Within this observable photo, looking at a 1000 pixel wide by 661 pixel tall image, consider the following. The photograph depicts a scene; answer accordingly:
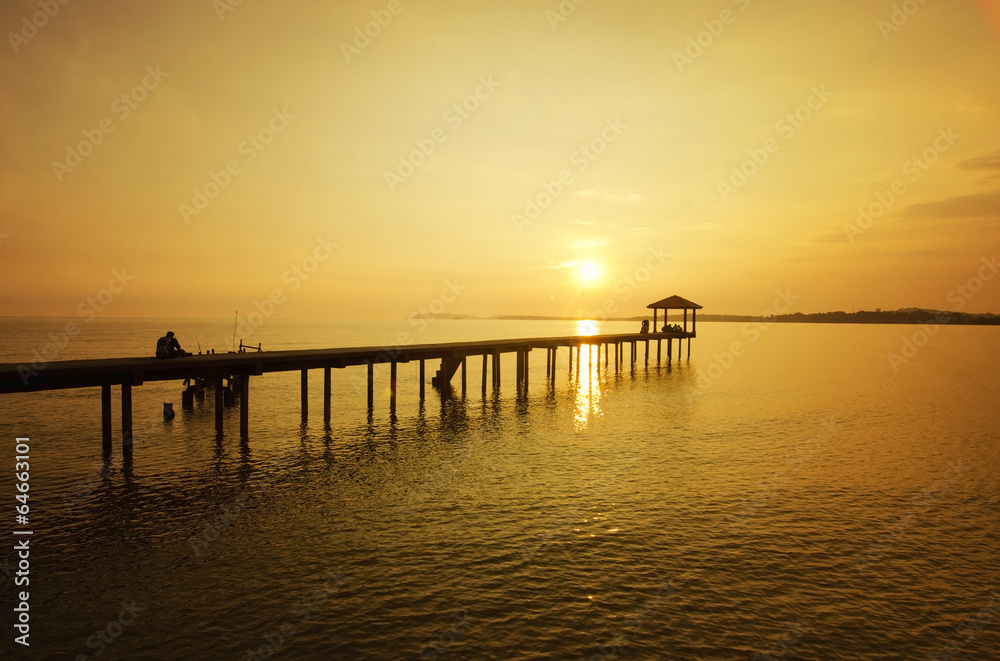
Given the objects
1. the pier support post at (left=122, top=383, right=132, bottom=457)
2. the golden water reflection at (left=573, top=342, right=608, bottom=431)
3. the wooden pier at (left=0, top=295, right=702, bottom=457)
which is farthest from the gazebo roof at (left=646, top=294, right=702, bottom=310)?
the pier support post at (left=122, top=383, right=132, bottom=457)

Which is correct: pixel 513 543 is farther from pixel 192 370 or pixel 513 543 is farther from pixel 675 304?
pixel 675 304

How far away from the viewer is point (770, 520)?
12.0m

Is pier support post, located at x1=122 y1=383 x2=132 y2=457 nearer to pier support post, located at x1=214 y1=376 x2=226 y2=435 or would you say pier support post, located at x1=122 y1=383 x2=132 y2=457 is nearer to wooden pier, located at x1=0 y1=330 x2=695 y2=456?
wooden pier, located at x1=0 y1=330 x2=695 y2=456

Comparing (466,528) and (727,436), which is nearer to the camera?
(466,528)

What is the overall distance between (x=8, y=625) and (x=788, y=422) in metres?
26.3

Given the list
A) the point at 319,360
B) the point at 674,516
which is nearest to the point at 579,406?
the point at 319,360

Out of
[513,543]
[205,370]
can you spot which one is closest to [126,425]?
[205,370]

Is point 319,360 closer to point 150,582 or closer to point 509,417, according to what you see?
point 509,417

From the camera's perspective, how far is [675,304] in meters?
54.2

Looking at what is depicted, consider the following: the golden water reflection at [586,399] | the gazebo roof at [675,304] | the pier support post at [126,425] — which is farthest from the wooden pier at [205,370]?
the gazebo roof at [675,304]

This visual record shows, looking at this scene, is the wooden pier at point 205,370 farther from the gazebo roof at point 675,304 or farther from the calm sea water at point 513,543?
the gazebo roof at point 675,304

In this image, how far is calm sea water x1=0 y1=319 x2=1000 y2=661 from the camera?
295 inches

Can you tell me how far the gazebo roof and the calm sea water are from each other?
32323 mm

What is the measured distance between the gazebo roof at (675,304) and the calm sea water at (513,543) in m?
32.3
